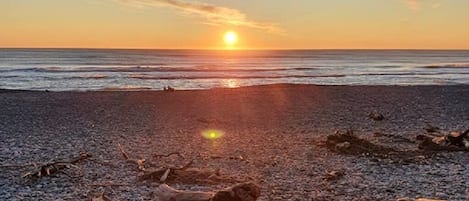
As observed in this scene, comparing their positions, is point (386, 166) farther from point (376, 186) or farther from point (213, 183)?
point (213, 183)

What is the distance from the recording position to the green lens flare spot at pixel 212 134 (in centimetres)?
1630

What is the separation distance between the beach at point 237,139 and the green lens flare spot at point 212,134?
0.62 feet

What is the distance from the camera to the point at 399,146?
14.5 meters

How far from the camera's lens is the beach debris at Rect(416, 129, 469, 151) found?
13.6 meters

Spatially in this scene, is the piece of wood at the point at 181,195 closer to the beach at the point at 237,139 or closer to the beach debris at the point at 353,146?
the beach at the point at 237,139

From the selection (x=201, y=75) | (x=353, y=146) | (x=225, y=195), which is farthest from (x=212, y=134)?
(x=201, y=75)

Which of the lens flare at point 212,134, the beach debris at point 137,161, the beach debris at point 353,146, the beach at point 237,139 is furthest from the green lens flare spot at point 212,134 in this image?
the beach debris at point 353,146

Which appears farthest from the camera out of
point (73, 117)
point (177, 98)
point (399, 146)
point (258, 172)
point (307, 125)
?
point (177, 98)

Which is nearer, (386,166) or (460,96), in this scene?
(386,166)

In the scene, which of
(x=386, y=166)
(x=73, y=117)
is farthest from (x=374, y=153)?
(x=73, y=117)

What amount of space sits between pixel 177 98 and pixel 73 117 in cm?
753

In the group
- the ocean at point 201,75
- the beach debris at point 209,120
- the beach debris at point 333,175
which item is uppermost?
the beach debris at point 333,175

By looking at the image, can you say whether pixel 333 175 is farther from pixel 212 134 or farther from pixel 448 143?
pixel 212 134

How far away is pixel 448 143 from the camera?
13859 mm
